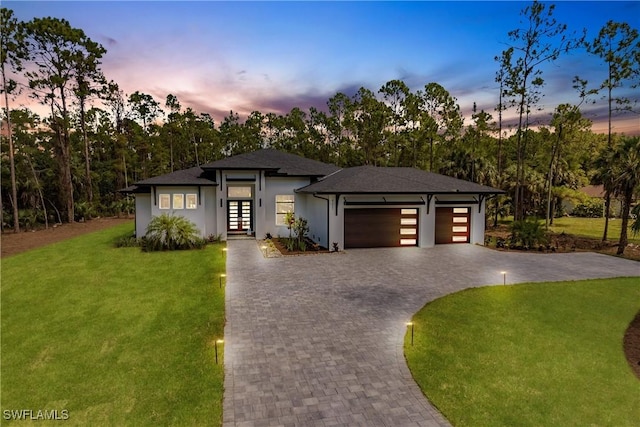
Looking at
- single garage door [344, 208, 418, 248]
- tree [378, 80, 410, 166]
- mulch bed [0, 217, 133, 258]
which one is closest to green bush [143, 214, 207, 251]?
mulch bed [0, 217, 133, 258]

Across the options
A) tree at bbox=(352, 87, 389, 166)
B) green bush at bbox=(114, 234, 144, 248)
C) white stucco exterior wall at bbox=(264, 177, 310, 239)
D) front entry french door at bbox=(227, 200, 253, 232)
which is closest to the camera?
green bush at bbox=(114, 234, 144, 248)

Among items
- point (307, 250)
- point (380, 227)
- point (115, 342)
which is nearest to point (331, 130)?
point (380, 227)

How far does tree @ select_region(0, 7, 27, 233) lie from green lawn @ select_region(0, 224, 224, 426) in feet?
44.9

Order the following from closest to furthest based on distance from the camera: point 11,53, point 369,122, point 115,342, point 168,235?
point 115,342 < point 168,235 < point 11,53 < point 369,122

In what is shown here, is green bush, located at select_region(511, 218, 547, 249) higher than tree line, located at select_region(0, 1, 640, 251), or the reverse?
tree line, located at select_region(0, 1, 640, 251)

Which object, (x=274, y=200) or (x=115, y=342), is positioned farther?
(x=274, y=200)

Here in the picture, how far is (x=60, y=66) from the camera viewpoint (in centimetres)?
2794

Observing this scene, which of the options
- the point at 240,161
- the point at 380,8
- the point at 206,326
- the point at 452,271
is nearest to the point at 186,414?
the point at 206,326

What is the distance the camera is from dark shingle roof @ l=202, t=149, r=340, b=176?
1905 cm

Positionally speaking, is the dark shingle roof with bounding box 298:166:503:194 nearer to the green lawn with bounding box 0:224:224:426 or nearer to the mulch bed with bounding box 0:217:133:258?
the green lawn with bounding box 0:224:224:426

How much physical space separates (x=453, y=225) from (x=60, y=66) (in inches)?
1313

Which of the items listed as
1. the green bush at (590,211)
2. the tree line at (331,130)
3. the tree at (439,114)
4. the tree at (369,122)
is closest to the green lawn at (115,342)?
the tree line at (331,130)

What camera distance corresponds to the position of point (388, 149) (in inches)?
1550

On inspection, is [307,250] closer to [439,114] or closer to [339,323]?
[339,323]
